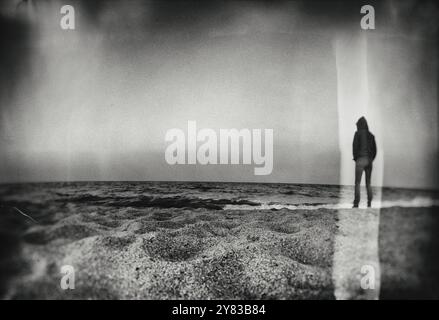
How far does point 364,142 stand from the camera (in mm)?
1198

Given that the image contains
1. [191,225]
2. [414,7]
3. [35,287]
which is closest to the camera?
[35,287]

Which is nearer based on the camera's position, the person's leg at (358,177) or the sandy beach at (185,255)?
the sandy beach at (185,255)

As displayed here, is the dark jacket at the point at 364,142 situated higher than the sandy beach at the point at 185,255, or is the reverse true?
the dark jacket at the point at 364,142

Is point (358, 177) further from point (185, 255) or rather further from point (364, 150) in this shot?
point (185, 255)

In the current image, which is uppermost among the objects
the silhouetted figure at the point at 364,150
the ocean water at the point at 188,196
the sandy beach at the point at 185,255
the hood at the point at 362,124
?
the hood at the point at 362,124

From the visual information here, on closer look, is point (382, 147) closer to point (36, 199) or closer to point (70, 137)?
point (70, 137)

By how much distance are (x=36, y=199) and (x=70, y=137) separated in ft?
1.01

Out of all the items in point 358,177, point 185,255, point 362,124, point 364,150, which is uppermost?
point 362,124

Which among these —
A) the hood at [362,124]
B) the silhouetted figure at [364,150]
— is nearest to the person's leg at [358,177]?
the silhouetted figure at [364,150]

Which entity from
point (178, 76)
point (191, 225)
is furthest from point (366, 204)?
point (178, 76)

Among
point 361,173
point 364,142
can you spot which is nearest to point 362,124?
point 364,142

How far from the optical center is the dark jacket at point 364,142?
1195 mm

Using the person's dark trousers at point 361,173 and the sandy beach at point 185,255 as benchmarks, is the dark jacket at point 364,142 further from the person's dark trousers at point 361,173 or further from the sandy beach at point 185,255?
the sandy beach at point 185,255

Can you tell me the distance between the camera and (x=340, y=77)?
126 cm
